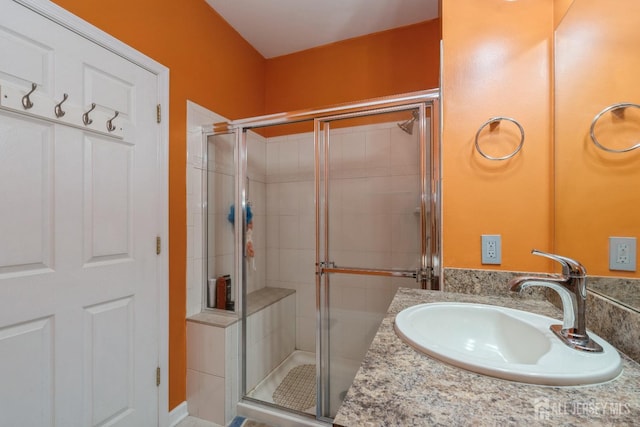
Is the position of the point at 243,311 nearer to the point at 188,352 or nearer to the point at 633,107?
the point at 188,352

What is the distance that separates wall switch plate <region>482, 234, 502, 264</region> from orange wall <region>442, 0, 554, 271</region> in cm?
2

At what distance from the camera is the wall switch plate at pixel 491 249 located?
1.11m

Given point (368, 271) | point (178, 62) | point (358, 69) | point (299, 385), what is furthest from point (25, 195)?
Answer: point (358, 69)

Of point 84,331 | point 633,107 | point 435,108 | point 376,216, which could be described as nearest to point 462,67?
point 435,108

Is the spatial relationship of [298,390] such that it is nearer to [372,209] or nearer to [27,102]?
[372,209]

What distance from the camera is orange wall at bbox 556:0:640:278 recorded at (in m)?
0.71

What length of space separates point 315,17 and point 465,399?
2309 mm

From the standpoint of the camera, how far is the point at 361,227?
179 centimetres

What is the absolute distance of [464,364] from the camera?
54 centimetres

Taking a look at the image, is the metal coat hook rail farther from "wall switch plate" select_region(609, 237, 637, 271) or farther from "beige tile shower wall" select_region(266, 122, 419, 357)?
"wall switch plate" select_region(609, 237, 637, 271)

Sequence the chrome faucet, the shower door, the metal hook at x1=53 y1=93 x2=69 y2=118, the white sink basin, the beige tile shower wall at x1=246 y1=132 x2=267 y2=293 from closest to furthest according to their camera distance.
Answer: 1. the white sink basin
2. the chrome faucet
3. the metal hook at x1=53 y1=93 x2=69 y2=118
4. the shower door
5. the beige tile shower wall at x1=246 y1=132 x2=267 y2=293

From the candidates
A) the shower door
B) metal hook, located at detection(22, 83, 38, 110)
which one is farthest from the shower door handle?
metal hook, located at detection(22, 83, 38, 110)

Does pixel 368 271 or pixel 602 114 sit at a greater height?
pixel 602 114

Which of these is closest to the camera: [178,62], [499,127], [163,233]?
[499,127]
